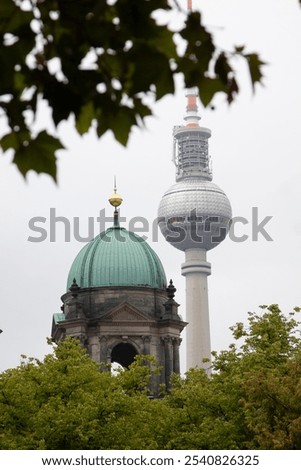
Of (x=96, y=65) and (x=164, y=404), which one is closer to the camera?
(x=96, y=65)

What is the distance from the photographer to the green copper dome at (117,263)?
10831 cm

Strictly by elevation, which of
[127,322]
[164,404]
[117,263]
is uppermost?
[117,263]

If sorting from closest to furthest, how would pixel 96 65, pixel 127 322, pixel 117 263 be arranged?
pixel 96 65, pixel 127 322, pixel 117 263

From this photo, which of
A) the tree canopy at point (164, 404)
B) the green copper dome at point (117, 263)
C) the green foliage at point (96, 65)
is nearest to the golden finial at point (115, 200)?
the green copper dome at point (117, 263)

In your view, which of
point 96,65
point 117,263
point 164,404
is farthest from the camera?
point 117,263

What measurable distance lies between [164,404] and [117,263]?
3901 centimetres

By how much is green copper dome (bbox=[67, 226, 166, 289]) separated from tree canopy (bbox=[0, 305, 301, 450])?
3754 centimetres

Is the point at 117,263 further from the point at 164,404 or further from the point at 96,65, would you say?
the point at 96,65

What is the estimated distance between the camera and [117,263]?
109250 millimetres

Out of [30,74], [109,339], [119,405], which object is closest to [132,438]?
[119,405]

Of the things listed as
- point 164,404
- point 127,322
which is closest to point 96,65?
point 164,404

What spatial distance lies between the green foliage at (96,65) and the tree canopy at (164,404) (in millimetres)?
42760

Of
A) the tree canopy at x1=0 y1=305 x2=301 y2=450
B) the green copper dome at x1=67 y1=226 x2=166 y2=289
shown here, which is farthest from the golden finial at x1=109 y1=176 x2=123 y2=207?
the tree canopy at x1=0 y1=305 x2=301 y2=450

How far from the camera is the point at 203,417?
212 ft
